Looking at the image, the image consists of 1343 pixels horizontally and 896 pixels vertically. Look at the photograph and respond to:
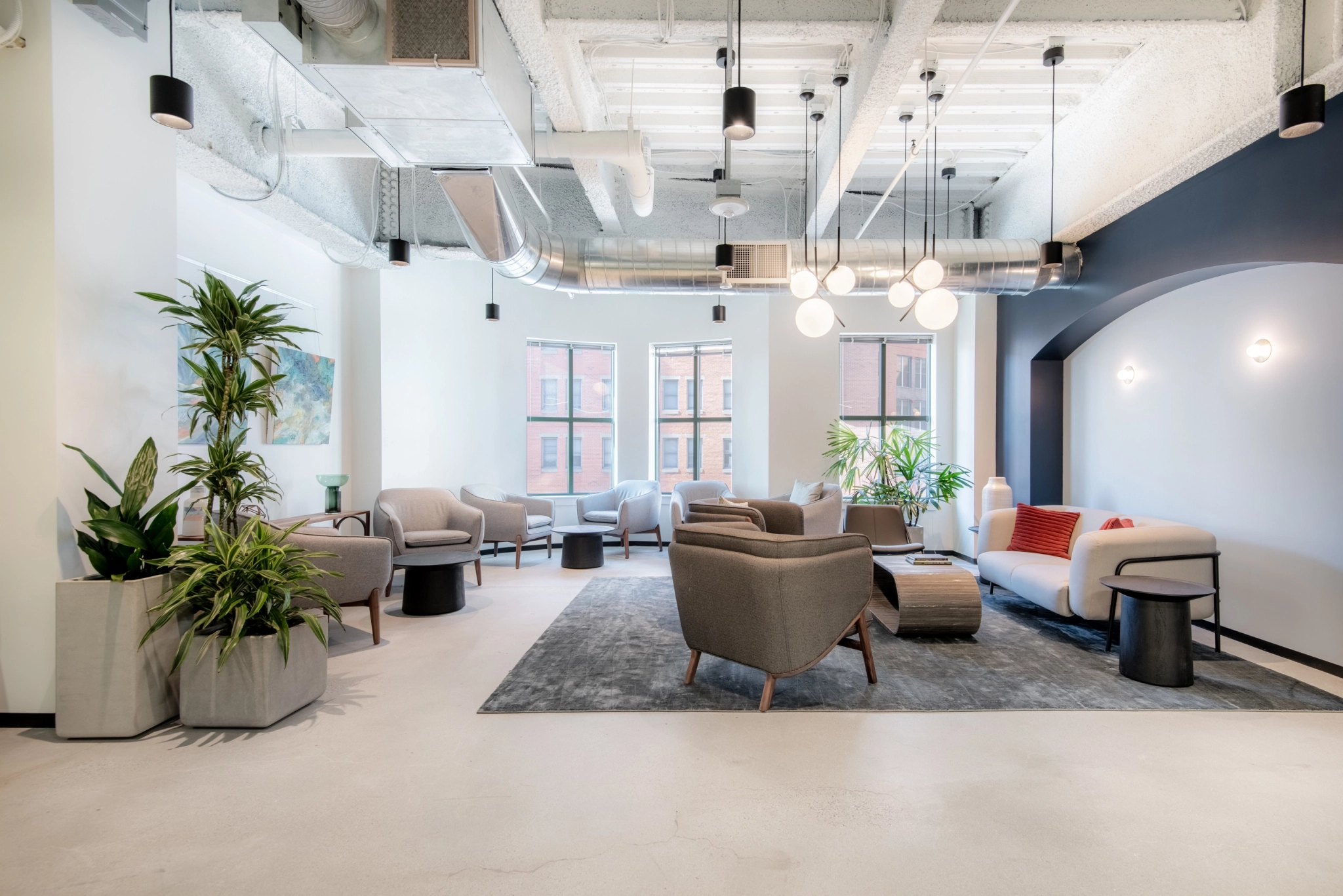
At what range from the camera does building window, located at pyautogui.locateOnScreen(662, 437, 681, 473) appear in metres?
9.49

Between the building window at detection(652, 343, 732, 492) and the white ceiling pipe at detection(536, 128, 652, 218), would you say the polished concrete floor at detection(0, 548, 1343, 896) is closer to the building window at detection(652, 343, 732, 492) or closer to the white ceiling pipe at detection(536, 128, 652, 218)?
the white ceiling pipe at detection(536, 128, 652, 218)

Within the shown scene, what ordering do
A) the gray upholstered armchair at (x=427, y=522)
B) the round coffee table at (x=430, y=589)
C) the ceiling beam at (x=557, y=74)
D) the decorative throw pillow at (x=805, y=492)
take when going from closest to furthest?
the ceiling beam at (x=557, y=74) < the round coffee table at (x=430, y=589) < the gray upholstered armchair at (x=427, y=522) < the decorative throw pillow at (x=805, y=492)

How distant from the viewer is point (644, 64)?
472 centimetres

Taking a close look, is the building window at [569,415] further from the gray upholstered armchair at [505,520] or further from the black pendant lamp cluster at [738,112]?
the black pendant lamp cluster at [738,112]

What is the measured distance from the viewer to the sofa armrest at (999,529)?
→ 6094 mm

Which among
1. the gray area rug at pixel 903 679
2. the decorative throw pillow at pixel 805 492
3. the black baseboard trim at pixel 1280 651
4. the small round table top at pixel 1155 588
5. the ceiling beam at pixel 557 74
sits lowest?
the gray area rug at pixel 903 679

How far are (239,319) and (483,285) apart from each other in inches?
198

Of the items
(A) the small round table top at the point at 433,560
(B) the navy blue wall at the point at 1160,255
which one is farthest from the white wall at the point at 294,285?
(B) the navy blue wall at the point at 1160,255

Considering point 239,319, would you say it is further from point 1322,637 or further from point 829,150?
point 1322,637

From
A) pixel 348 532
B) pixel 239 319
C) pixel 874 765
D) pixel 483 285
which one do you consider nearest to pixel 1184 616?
pixel 874 765

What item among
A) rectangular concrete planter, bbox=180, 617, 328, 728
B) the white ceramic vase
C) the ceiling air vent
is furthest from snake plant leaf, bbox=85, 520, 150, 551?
the white ceramic vase

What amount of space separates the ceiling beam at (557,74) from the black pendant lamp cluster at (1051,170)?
3199mm

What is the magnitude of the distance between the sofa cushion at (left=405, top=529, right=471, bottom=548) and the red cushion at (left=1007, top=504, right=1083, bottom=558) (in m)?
5.38

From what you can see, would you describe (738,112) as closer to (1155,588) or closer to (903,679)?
(903,679)
